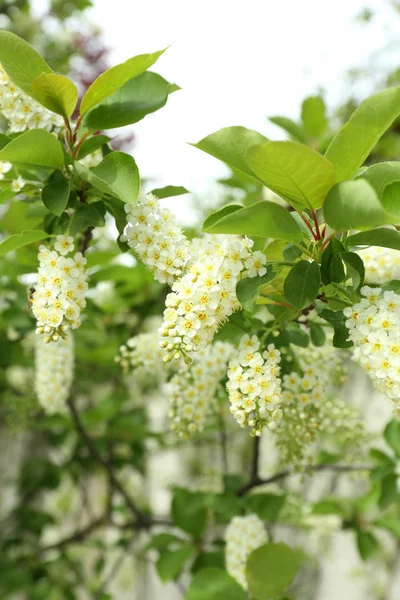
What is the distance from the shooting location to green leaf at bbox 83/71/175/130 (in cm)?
95

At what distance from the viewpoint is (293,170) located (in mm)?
720

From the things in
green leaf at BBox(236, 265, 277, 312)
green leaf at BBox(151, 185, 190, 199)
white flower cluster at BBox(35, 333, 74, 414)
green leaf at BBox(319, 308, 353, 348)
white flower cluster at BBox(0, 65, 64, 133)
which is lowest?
white flower cluster at BBox(35, 333, 74, 414)

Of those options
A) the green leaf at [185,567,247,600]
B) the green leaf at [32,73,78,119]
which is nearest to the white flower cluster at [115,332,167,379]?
the green leaf at [185,567,247,600]

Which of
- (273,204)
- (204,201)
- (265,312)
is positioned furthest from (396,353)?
(204,201)

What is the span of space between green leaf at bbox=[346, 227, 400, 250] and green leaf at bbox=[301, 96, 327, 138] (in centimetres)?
100

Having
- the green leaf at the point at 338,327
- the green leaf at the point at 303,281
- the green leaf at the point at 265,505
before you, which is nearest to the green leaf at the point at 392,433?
the green leaf at the point at 265,505

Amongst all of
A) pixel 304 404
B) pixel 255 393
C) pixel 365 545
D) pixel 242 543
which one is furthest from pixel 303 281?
pixel 365 545

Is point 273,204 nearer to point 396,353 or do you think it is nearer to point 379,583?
point 396,353

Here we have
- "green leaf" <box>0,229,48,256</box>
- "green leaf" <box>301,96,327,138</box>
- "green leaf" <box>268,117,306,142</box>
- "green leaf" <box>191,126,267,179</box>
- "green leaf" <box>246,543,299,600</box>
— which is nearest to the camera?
"green leaf" <box>191,126,267,179</box>

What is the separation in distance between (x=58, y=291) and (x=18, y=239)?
123mm

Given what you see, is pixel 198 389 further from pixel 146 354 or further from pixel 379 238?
pixel 379 238

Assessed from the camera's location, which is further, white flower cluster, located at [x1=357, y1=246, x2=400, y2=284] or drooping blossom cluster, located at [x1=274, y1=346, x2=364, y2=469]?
white flower cluster, located at [x1=357, y1=246, x2=400, y2=284]

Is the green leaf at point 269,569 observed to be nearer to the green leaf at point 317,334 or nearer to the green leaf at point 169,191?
the green leaf at point 317,334

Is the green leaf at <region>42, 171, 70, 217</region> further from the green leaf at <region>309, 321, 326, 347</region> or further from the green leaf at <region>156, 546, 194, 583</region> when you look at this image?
the green leaf at <region>156, 546, 194, 583</region>
